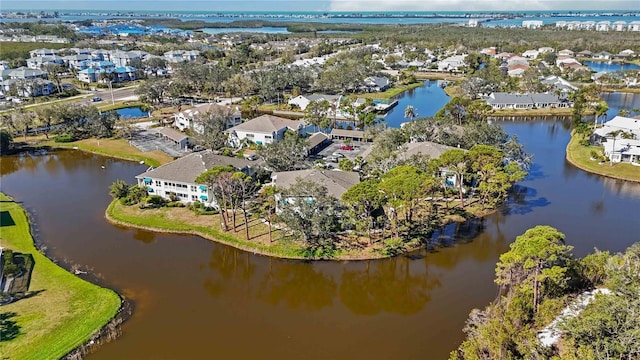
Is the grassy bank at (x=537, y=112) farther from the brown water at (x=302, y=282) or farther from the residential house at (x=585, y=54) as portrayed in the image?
the residential house at (x=585, y=54)

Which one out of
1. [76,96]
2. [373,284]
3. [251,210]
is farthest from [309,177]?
[76,96]

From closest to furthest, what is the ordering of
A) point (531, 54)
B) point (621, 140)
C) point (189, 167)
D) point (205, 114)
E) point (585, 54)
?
point (189, 167) → point (621, 140) → point (205, 114) → point (531, 54) → point (585, 54)

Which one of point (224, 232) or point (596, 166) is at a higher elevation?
point (596, 166)

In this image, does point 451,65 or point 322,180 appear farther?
point 451,65

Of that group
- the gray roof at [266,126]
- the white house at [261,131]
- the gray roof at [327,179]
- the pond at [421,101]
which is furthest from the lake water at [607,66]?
the gray roof at [327,179]

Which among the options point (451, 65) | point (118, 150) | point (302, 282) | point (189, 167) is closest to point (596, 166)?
point (302, 282)

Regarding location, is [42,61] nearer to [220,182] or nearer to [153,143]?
[153,143]

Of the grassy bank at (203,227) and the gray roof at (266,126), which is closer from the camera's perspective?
the grassy bank at (203,227)
